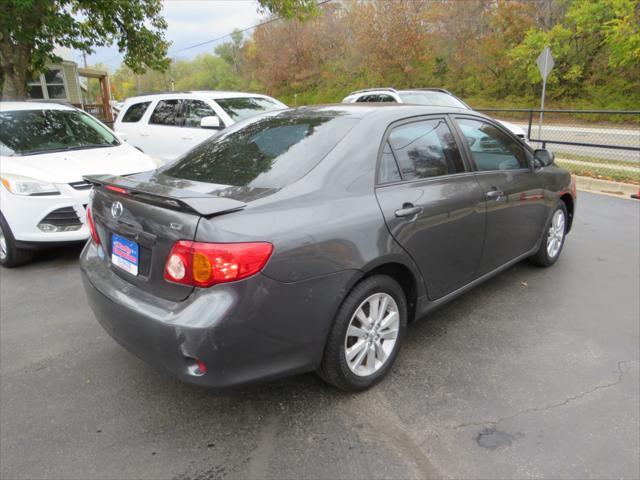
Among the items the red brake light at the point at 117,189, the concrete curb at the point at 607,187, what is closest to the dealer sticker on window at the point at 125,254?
the red brake light at the point at 117,189

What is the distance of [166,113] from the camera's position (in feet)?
28.7

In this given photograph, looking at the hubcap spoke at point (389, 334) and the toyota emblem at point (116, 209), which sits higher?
the toyota emblem at point (116, 209)

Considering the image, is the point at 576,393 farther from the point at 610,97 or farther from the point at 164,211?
the point at 610,97

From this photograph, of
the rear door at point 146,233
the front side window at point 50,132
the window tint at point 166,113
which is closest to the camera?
the rear door at point 146,233

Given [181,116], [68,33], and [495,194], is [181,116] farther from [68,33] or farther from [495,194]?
[495,194]

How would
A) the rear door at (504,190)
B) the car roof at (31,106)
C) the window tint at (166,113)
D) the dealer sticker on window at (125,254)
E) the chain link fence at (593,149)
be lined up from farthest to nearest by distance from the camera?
1. the chain link fence at (593,149)
2. the window tint at (166,113)
3. the car roof at (31,106)
4. the rear door at (504,190)
5. the dealer sticker on window at (125,254)

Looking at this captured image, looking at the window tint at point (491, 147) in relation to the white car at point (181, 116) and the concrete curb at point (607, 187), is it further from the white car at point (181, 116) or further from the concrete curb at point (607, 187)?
the concrete curb at point (607, 187)

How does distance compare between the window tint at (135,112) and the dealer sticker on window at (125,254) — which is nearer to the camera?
the dealer sticker on window at (125,254)

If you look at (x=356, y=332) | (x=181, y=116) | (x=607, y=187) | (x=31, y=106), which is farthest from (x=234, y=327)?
(x=607, y=187)

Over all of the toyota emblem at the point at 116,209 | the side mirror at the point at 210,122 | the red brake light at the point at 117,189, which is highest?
the side mirror at the point at 210,122

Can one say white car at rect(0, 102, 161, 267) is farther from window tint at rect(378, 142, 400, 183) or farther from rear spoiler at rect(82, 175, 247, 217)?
window tint at rect(378, 142, 400, 183)

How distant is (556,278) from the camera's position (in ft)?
15.1

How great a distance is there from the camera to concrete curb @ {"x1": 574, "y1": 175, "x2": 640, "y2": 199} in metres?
8.59

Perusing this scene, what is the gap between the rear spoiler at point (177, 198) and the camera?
224cm
